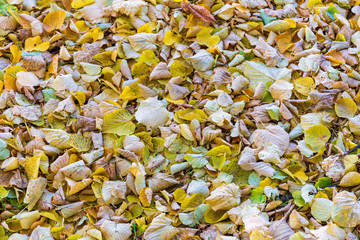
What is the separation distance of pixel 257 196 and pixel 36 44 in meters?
1.17

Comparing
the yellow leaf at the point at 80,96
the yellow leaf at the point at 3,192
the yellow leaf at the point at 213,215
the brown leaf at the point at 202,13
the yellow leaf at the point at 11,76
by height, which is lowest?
the yellow leaf at the point at 3,192

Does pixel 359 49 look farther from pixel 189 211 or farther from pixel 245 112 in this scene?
pixel 189 211

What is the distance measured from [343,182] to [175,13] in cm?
98

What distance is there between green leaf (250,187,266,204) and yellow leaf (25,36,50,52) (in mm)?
1092

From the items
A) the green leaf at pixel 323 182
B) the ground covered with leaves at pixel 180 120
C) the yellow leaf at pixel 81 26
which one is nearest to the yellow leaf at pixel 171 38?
the ground covered with leaves at pixel 180 120

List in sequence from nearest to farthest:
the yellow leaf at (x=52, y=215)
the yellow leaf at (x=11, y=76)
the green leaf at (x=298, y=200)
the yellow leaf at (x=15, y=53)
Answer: the green leaf at (x=298, y=200) → the yellow leaf at (x=52, y=215) → the yellow leaf at (x=11, y=76) → the yellow leaf at (x=15, y=53)

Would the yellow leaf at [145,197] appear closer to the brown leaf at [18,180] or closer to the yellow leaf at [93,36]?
the brown leaf at [18,180]

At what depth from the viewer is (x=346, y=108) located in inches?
51.3

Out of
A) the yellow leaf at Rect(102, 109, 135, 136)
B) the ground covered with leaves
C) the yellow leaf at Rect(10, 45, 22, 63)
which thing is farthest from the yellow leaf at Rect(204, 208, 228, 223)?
the yellow leaf at Rect(10, 45, 22, 63)

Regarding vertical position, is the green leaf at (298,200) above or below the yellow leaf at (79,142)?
below

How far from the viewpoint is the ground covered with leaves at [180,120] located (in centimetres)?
118

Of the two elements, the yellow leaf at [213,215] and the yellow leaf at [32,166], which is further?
the yellow leaf at [32,166]

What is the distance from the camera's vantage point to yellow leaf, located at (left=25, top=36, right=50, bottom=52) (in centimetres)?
164

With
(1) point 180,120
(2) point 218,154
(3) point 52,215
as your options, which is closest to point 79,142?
(3) point 52,215
